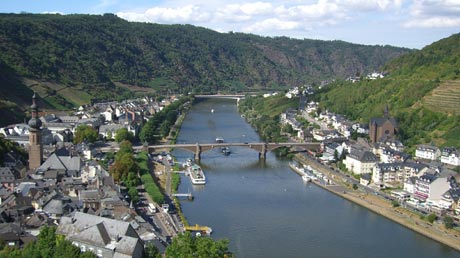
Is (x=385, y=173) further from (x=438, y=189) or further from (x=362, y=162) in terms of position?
(x=438, y=189)

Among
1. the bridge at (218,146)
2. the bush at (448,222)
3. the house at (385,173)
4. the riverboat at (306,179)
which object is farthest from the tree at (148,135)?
the bush at (448,222)

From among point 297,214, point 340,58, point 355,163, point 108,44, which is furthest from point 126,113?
point 340,58

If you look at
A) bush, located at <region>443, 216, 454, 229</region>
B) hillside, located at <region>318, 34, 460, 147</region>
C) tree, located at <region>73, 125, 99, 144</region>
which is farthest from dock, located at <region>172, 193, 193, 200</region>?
hillside, located at <region>318, 34, 460, 147</region>

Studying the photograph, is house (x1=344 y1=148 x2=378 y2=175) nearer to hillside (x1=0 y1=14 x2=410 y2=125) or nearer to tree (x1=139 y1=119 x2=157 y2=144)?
tree (x1=139 y1=119 x2=157 y2=144)

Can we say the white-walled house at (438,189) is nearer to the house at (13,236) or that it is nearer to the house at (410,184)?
the house at (410,184)

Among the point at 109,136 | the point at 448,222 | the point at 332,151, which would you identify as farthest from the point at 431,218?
the point at 109,136
